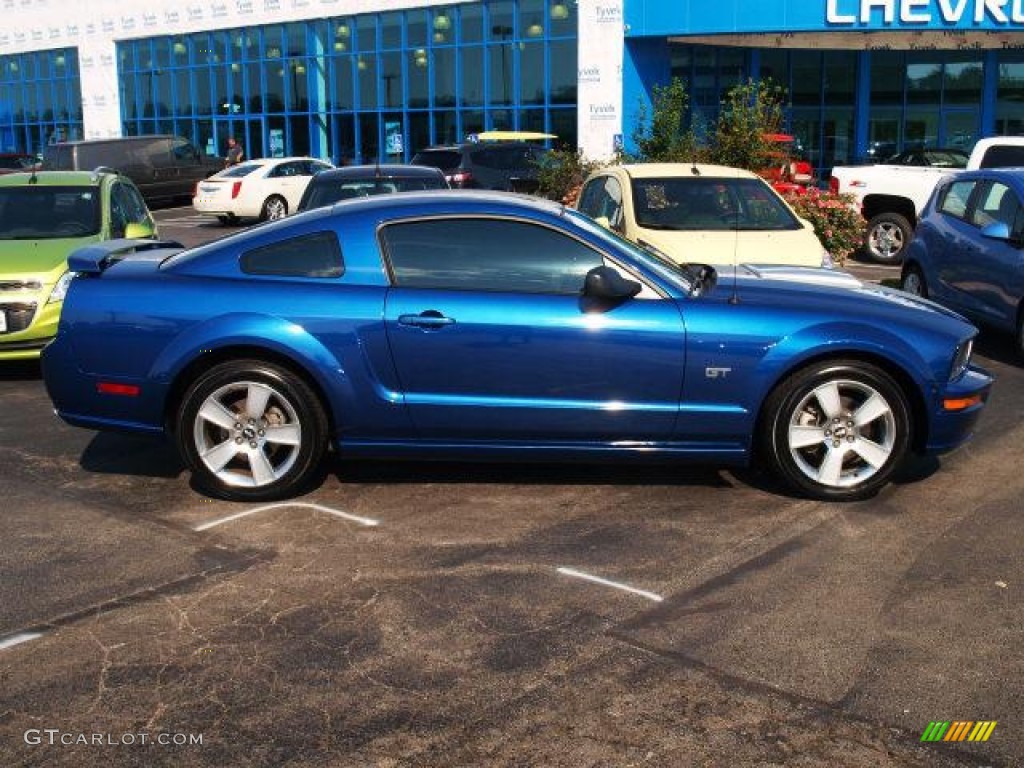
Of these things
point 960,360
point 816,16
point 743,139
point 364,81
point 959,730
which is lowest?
point 959,730

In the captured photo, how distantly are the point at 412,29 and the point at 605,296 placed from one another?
1061 inches

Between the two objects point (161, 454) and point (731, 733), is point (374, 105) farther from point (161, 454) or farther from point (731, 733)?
point (731, 733)

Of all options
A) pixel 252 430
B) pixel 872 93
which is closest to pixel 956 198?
pixel 252 430

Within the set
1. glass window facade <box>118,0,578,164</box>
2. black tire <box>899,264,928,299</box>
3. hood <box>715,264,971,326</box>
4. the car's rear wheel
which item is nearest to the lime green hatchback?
hood <box>715,264,971,326</box>

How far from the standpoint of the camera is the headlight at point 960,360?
569cm

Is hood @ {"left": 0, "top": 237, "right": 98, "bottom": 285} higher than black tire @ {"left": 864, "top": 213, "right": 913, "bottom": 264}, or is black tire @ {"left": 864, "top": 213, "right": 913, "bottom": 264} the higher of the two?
hood @ {"left": 0, "top": 237, "right": 98, "bottom": 285}

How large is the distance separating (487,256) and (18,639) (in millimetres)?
2764

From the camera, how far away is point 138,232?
1011 centimetres

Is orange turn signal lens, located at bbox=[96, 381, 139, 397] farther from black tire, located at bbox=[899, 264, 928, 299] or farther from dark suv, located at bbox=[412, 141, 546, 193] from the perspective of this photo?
dark suv, located at bbox=[412, 141, 546, 193]

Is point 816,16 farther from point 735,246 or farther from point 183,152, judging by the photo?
point 735,246

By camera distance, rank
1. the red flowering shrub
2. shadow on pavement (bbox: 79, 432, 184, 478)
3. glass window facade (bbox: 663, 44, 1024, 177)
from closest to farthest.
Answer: shadow on pavement (bbox: 79, 432, 184, 478) < the red flowering shrub < glass window facade (bbox: 663, 44, 1024, 177)

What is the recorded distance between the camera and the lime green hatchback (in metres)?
8.52

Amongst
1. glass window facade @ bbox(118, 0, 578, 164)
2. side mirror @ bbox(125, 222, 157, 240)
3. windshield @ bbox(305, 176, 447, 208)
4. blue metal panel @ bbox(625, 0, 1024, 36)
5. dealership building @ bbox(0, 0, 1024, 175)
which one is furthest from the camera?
glass window facade @ bbox(118, 0, 578, 164)

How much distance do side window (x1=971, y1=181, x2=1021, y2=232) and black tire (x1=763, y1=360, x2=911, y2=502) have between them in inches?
175
